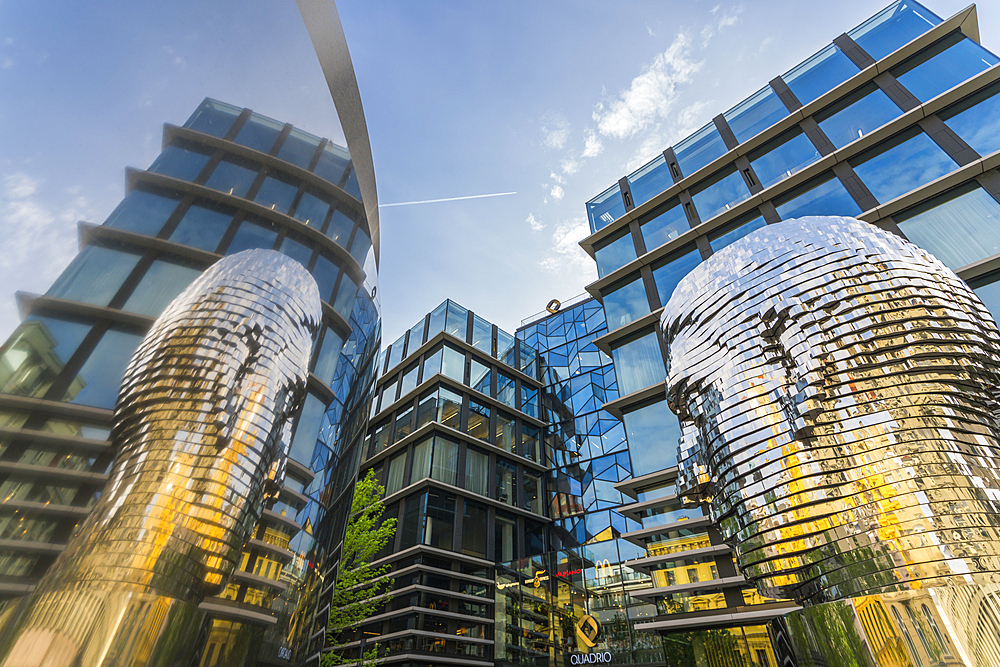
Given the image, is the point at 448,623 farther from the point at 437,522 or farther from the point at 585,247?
the point at 585,247

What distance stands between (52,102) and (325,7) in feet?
3.94

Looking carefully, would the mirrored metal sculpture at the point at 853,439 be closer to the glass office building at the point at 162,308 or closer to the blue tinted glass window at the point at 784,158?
the glass office building at the point at 162,308

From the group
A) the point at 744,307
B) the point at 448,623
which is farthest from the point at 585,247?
the point at 744,307

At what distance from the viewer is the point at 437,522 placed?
23.4m

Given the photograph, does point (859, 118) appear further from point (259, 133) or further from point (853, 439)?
point (259, 133)

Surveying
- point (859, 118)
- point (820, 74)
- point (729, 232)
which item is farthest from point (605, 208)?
point (859, 118)

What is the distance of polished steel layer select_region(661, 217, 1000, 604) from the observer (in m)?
2.30

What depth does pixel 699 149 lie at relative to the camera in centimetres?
2103

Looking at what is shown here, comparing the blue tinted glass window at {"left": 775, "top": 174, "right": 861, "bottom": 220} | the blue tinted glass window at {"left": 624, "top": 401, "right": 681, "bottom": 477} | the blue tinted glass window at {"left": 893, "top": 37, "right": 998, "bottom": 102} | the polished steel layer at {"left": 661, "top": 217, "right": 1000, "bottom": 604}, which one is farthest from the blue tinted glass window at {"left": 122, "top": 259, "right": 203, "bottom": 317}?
the blue tinted glass window at {"left": 893, "top": 37, "right": 998, "bottom": 102}

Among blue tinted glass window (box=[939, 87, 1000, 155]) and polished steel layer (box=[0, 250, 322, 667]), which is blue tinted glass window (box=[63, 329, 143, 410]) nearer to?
polished steel layer (box=[0, 250, 322, 667])

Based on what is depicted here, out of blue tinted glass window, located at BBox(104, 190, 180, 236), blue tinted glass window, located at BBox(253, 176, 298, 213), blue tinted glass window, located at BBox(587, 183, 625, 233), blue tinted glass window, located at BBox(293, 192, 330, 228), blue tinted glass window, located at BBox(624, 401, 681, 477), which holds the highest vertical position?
blue tinted glass window, located at BBox(587, 183, 625, 233)

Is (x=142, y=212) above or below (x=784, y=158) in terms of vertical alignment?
below

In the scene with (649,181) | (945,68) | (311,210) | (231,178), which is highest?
(649,181)

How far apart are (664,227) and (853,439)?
63.7 feet
